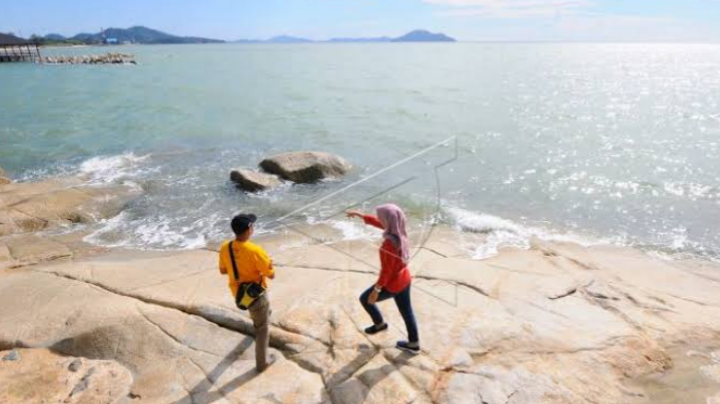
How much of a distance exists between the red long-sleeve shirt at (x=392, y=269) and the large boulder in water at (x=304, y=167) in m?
10.6

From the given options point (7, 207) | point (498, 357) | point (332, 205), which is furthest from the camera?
point (332, 205)

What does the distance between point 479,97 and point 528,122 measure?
11929 mm

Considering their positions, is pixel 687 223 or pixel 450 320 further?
pixel 687 223

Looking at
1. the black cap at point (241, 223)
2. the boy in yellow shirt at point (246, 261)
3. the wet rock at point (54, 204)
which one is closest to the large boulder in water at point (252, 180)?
the wet rock at point (54, 204)

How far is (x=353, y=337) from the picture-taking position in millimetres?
6164

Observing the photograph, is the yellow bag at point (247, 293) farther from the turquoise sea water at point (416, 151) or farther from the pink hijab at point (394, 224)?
the turquoise sea water at point (416, 151)

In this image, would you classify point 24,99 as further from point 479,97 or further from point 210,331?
point 210,331

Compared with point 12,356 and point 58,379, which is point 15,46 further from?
point 58,379

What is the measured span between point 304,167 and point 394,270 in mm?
10994

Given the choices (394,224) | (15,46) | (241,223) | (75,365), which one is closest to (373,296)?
(394,224)

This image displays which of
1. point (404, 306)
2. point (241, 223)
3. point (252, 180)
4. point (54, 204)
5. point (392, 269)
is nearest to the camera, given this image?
point (241, 223)

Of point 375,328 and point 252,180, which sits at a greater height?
point 375,328

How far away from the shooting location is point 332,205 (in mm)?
13828

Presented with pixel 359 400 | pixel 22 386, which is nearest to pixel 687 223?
pixel 359 400
